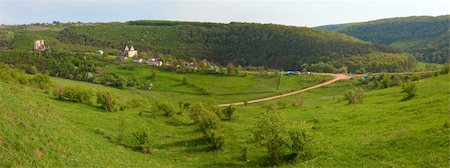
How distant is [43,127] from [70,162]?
5.00 meters

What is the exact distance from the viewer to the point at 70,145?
28.8 metres

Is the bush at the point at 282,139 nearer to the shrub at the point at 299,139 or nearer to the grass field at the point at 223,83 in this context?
the shrub at the point at 299,139

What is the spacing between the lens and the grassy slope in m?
25.6

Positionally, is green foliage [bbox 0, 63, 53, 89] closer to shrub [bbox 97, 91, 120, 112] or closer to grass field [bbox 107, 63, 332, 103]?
shrub [bbox 97, 91, 120, 112]

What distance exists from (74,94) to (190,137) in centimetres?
2218

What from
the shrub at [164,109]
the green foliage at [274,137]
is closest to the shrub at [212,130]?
the green foliage at [274,137]

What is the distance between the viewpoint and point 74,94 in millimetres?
60000

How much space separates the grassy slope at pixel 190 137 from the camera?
84.1 feet

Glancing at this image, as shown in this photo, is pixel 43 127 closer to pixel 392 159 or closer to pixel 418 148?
pixel 392 159

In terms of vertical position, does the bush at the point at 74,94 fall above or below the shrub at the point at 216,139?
above

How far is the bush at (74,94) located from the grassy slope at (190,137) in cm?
343

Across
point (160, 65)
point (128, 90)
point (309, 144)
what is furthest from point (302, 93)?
point (309, 144)

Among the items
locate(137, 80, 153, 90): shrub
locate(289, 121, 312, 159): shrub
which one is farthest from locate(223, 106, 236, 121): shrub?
locate(137, 80, 153, 90): shrub

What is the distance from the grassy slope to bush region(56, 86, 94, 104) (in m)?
3.43
